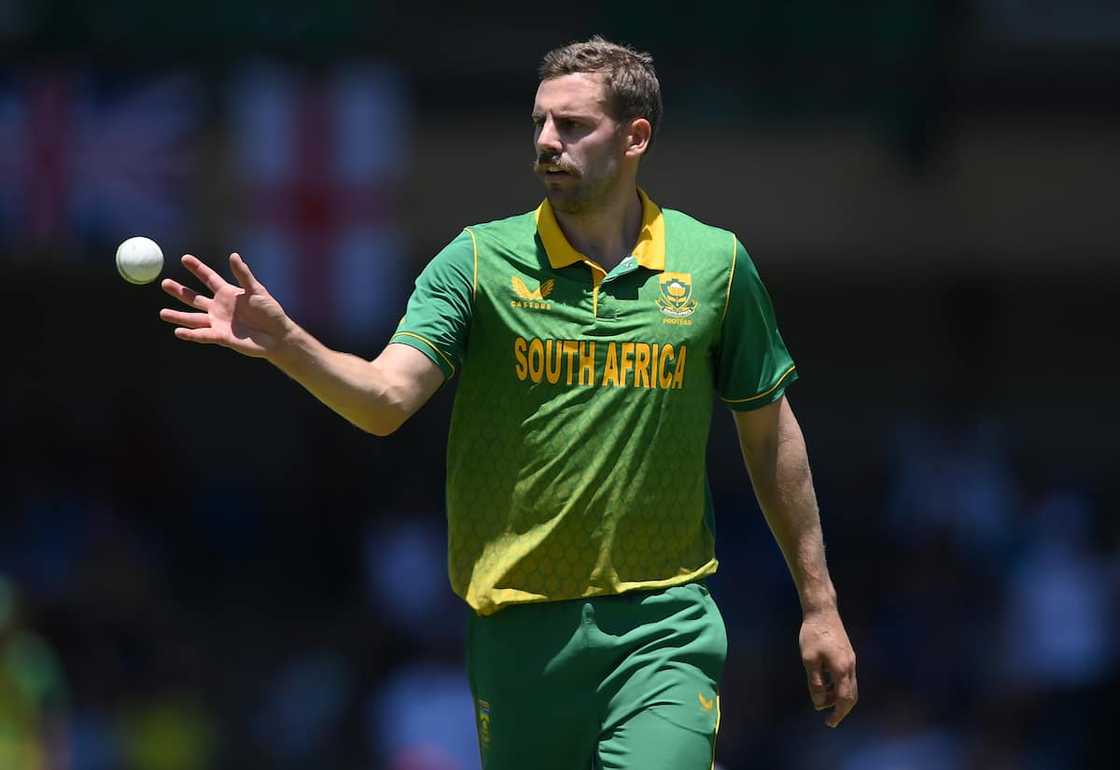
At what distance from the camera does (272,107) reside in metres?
11.5

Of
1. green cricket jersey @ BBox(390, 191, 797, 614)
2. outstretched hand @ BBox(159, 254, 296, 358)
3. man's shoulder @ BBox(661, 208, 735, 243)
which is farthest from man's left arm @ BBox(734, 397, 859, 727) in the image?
outstretched hand @ BBox(159, 254, 296, 358)

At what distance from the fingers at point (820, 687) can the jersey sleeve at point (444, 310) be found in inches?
45.1

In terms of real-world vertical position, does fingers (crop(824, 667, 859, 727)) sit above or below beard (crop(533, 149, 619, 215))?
below

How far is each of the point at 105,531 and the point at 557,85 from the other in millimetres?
7642

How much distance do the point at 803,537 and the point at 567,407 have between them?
0.73 metres

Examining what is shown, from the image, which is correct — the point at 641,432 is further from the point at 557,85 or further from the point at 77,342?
the point at 77,342

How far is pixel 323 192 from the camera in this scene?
37.3 ft

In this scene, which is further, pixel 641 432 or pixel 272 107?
pixel 272 107

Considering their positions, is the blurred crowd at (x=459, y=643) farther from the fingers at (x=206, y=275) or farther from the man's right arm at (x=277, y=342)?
the fingers at (x=206, y=275)

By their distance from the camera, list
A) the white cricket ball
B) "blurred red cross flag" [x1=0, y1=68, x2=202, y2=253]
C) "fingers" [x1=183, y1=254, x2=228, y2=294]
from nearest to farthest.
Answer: "fingers" [x1=183, y1=254, x2=228, y2=294]
the white cricket ball
"blurred red cross flag" [x1=0, y1=68, x2=202, y2=253]

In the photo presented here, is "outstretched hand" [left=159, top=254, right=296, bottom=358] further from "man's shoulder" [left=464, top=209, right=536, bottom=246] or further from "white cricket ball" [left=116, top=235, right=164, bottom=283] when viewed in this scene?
"man's shoulder" [left=464, top=209, right=536, bottom=246]

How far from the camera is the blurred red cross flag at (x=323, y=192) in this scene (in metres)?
11.4

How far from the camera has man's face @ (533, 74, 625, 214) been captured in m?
4.60

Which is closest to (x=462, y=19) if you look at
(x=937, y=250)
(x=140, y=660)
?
(x=937, y=250)
